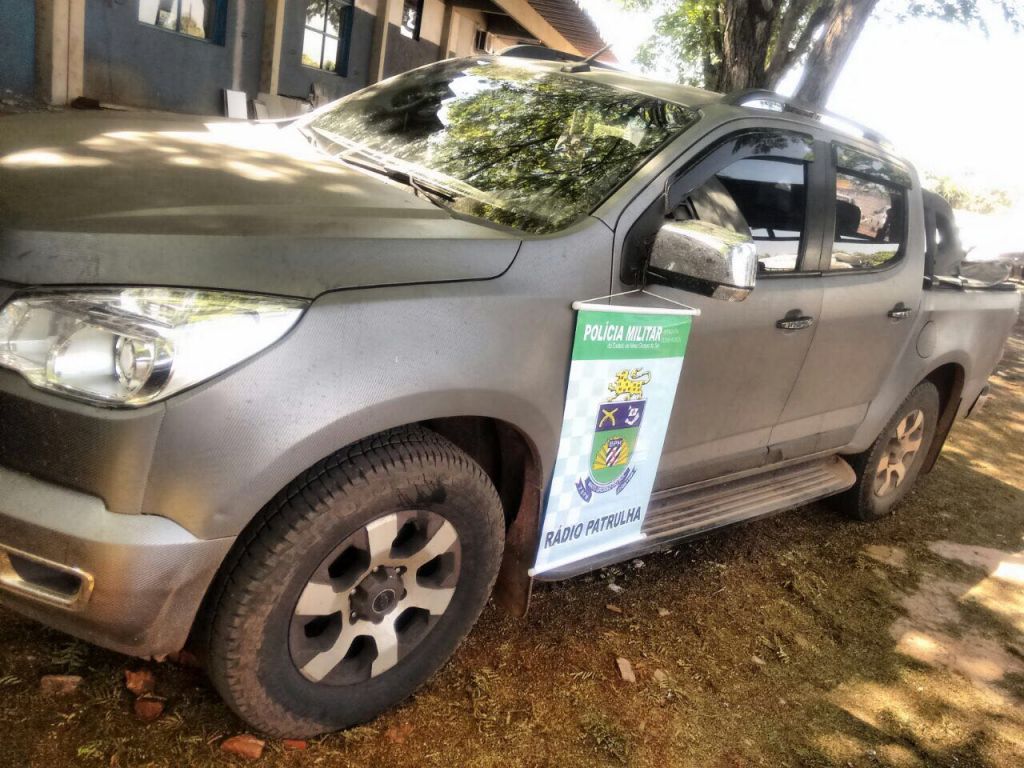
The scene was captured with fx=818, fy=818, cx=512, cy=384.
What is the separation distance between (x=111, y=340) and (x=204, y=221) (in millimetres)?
333

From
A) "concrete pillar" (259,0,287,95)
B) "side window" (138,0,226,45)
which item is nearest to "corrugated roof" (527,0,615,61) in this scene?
"concrete pillar" (259,0,287,95)

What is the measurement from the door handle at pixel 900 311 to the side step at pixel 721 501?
788mm

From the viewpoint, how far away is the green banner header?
7.59 ft

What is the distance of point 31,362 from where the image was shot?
1.70 meters

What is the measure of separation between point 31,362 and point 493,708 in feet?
5.19

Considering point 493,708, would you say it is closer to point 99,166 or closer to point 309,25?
point 99,166

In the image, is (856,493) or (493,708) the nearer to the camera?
(493,708)

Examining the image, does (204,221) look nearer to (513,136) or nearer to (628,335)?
(628,335)

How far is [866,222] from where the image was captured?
11.8 feet

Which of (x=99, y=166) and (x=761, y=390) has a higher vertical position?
(x=99, y=166)

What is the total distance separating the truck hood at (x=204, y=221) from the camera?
1.70 metres

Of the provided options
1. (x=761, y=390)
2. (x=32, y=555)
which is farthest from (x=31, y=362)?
(x=761, y=390)

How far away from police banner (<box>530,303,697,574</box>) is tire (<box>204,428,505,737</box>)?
0.27 m

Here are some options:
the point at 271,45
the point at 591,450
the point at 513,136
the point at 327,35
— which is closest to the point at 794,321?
the point at 591,450
